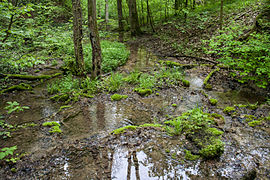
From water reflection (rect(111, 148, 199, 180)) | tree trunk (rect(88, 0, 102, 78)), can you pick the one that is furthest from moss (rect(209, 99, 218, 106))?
tree trunk (rect(88, 0, 102, 78))

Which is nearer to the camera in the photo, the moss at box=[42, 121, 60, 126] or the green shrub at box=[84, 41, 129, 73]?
the moss at box=[42, 121, 60, 126]

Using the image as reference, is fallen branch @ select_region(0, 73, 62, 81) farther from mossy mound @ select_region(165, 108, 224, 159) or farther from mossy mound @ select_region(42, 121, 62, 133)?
mossy mound @ select_region(165, 108, 224, 159)

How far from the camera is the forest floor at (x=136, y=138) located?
3.46 m

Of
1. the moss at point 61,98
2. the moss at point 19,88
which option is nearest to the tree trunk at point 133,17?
the moss at point 19,88

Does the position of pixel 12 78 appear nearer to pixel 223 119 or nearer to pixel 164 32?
pixel 223 119

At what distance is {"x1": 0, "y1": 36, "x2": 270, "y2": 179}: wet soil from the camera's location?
3.44 m

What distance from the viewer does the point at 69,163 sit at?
3.73 meters

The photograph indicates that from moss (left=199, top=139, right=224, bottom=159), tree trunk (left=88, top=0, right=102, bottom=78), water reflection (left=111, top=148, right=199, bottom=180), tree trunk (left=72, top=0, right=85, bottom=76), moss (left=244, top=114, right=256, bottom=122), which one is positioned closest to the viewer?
water reflection (left=111, top=148, right=199, bottom=180)

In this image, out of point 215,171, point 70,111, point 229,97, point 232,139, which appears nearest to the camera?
point 215,171

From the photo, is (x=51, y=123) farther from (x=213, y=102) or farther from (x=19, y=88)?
(x=213, y=102)

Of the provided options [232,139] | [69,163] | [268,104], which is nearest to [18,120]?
[69,163]

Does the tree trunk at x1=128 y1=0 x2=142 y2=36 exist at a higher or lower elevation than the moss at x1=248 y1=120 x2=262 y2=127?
higher

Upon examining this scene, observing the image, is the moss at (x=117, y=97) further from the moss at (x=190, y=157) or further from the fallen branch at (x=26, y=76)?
the fallen branch at (x=26, y=76)

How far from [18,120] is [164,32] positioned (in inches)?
677
